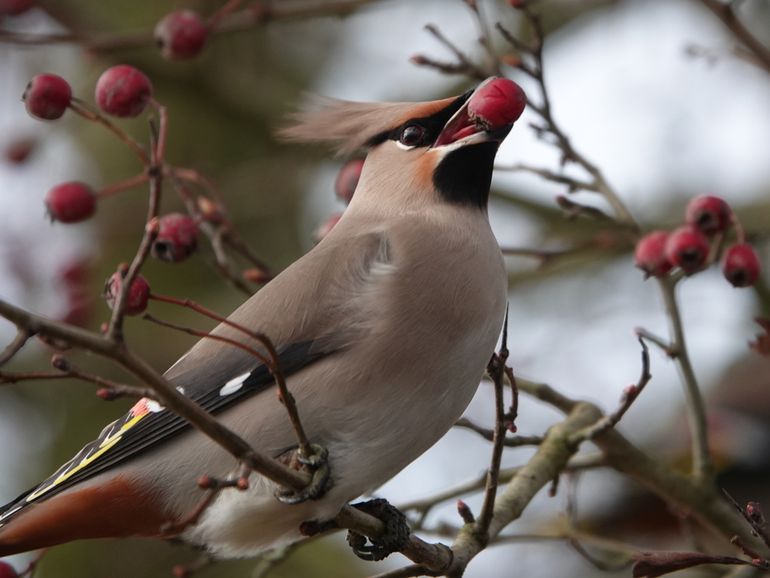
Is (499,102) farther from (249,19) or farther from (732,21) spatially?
(249,19)

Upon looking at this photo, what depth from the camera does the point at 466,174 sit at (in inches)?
148

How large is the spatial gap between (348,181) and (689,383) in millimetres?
1242

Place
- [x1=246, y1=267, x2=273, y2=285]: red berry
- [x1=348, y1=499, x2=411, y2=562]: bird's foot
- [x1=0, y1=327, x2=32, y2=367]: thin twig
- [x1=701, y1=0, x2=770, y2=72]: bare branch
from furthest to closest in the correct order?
[x1=246, y1=267, x2=273, y2=285]: red berry, [x1=701, y1=0, x2=770, y2=72]: bare branch, [x1=348, y1=499, x2=411, y2=562]: bird's foot, [x1=0, y1=327, x2=32, y2=367]: thin twig

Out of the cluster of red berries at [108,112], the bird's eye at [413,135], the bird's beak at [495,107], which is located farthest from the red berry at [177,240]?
the bird's beak at [495,107]

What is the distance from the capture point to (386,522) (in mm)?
3154

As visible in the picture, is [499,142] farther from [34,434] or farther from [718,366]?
[34,434]

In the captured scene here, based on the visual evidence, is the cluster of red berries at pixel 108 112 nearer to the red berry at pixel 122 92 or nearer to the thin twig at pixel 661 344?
the red berry at pixel 122 92

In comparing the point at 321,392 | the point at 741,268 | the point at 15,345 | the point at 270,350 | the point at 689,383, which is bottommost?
the point at 689,383

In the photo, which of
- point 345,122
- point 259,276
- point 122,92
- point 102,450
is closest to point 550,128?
point 345,122

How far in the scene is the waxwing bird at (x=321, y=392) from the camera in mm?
3115

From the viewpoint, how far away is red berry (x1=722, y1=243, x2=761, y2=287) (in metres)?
3.49

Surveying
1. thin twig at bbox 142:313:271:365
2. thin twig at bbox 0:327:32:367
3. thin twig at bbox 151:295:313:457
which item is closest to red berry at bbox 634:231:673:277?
thin twig at bbox 151:295:313:457

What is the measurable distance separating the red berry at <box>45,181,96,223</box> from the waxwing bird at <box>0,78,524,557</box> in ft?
1.71

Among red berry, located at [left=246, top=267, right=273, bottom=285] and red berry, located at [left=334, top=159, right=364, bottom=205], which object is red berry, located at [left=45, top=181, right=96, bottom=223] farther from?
red berry, located at [left=334, top=159, right=364, bottom=205]
